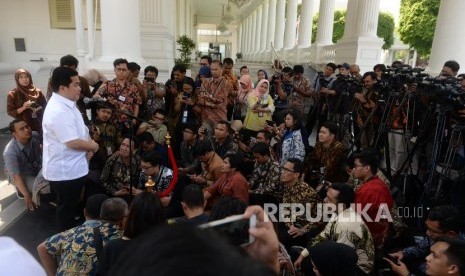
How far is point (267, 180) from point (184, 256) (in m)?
3.03

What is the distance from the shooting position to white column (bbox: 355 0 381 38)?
25.1 ft

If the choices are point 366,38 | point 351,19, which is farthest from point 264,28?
point 366,38

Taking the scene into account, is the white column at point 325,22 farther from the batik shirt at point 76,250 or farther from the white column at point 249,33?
the white column at point 249,33

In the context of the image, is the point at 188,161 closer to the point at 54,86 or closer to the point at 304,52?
the point at 54,86

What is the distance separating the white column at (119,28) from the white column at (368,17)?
5.13 meters

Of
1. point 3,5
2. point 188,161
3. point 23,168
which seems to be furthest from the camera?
point 3,5

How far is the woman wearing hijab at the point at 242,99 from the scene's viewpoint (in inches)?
225

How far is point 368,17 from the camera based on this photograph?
7.72 meters

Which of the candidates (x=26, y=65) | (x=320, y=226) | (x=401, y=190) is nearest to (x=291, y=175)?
(x=320, y=226)

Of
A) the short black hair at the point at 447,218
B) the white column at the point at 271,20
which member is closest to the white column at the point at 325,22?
the short black hair at the point at 447,218

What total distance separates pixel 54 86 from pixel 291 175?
1.94 metres

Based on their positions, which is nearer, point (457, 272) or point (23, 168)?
point (457, 272)

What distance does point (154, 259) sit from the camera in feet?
1.55

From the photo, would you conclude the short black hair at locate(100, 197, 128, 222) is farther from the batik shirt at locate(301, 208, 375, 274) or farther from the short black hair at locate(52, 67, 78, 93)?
the batik shirt at locate(301, 208, 375, 274)
